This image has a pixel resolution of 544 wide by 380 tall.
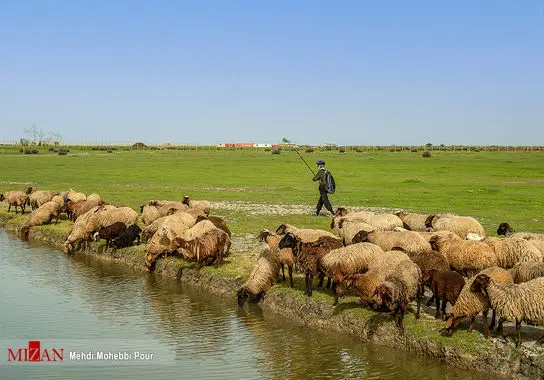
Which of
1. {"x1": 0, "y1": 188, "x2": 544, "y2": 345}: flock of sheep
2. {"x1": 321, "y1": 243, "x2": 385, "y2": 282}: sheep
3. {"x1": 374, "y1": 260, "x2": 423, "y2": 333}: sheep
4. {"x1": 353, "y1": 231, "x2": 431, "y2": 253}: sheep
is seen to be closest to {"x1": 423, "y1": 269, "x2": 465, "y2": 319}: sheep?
{"x1": 0, "y1": 188, "x2": 544, "y2": 345}: flock of sheep

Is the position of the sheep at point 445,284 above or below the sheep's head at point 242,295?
above

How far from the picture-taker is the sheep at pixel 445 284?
1163cm

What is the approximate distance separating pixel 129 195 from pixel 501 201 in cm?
2193

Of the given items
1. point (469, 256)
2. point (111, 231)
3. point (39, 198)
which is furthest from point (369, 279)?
point (39, 198)

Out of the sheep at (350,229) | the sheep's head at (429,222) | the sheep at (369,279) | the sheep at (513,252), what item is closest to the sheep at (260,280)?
the sheep at (369,279)

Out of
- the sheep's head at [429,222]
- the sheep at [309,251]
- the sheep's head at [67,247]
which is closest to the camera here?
the sheep at [309,251]

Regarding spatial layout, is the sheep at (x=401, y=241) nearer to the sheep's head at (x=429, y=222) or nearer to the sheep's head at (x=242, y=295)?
the sheep's head at (x=242, y=295)

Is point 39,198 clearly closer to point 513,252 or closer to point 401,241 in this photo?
point 401,241

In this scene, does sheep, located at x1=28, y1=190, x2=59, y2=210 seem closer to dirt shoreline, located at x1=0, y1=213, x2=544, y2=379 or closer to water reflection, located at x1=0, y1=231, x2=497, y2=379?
water reflection, located at x1=0, y1=231, x2=497, y2=379

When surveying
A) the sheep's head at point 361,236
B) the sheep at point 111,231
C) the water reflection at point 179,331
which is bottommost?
the water reflection at point 179,331

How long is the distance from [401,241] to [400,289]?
3.71m

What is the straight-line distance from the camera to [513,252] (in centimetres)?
1374

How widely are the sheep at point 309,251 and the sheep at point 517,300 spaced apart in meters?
4.15

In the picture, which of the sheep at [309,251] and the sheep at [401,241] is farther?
the sheep at [401,241]
